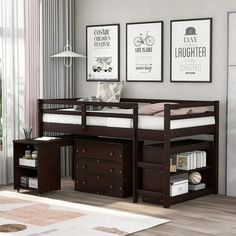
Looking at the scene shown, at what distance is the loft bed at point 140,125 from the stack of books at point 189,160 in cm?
10

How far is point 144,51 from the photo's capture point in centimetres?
614

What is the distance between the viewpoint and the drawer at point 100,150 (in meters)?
5.45

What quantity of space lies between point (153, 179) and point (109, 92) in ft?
4.36

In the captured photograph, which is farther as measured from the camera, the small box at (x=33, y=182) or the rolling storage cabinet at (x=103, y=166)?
the small box at (x=33, y=182)

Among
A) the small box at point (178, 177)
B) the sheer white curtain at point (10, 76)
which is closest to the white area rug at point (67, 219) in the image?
the small box at point (178, 177)

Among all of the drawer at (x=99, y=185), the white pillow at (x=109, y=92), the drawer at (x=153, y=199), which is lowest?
the drawer at (x=153, y=199)

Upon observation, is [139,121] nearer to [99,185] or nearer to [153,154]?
[153,154]

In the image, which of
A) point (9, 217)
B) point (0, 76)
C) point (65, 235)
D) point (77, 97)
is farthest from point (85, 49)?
point (65, 235)

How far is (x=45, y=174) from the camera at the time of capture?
18.4 feet

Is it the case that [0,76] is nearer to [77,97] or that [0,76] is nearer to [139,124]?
[77,97]

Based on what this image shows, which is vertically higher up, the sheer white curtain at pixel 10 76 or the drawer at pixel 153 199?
the sheer white curtain at pixel 10 76

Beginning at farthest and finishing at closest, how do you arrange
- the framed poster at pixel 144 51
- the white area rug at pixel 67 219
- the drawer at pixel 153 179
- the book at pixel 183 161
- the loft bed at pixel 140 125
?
the framed poster at pixel 144 51 → the book at pixel 183 161 → the drawer at pixel 153 179 → the loft bed at pixel 140 125 → the white area rug at pixel 67 219

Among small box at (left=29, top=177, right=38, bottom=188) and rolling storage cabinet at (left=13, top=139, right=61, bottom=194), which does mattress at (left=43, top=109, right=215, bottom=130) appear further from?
small box at (left=29, top=177, right=38, bottom=188)

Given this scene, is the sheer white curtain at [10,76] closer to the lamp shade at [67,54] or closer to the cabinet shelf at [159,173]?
the lamp shade at [67,54]
